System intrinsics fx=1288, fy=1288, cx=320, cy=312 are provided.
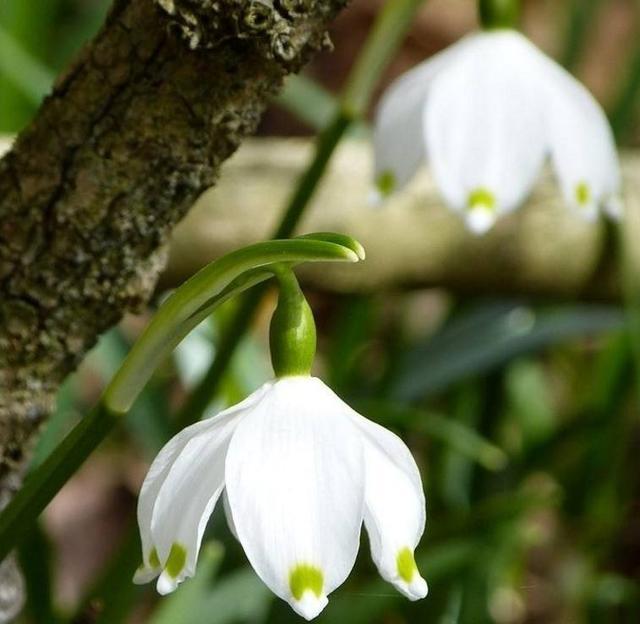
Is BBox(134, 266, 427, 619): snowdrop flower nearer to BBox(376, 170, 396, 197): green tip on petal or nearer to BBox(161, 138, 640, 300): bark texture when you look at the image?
BBox(376, 170, 396, 197): green tip on petal

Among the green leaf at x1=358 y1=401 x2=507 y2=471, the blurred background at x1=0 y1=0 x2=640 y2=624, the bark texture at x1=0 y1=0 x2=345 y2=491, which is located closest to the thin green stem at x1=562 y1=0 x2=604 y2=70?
the blurred background at x1=0 y1=0 x2=640 y2=624

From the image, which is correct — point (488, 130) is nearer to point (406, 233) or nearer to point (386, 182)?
point (386, 182)

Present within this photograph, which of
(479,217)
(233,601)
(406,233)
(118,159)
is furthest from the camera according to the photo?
(406,233)

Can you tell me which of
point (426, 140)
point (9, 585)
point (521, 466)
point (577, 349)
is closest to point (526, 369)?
point (521, 466)

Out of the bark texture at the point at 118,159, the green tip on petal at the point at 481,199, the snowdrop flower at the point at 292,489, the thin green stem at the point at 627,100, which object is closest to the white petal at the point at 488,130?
Answer: the green tip on petal at the point at 481,199

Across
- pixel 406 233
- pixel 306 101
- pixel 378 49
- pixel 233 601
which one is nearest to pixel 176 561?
pixel 378 49

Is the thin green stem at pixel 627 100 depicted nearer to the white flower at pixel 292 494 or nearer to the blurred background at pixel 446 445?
the blurred background at pixel 446 445

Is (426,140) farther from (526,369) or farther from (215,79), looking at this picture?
(526,369)
